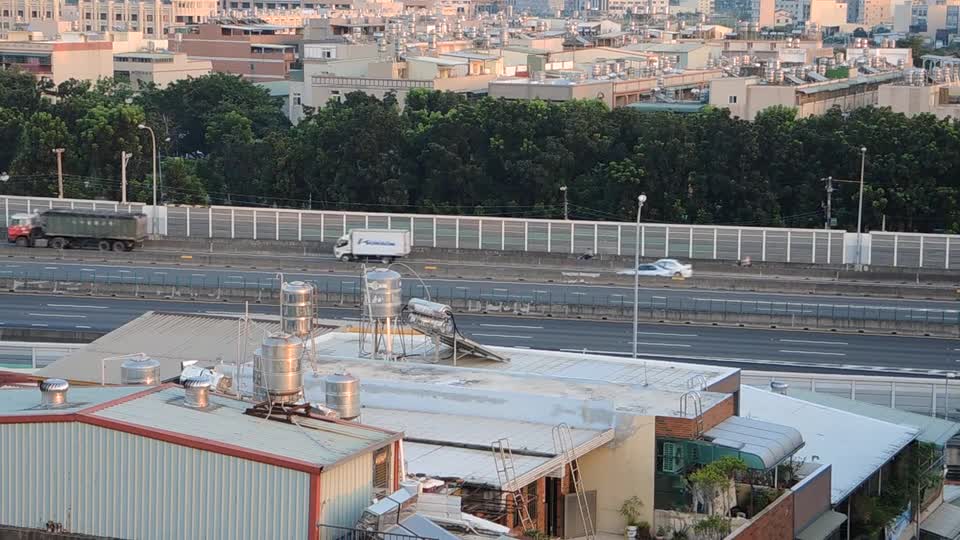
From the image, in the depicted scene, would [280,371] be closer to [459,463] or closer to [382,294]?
[459,463]

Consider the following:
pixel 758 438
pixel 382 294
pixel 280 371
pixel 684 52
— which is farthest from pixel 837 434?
pixel 684 52

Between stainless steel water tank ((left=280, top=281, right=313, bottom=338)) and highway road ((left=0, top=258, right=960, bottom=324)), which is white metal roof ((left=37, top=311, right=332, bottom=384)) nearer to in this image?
stainless steel water tank ((left=280, top=281, right=313, bottom=338))

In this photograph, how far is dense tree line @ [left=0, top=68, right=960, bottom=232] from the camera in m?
77.8

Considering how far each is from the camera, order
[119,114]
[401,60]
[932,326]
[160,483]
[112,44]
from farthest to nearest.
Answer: [112,44] < [401,60] < [119,114] < [932,326] < [160,483]

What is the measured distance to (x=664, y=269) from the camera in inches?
2398

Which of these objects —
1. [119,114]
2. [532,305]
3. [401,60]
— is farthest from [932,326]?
[401,60]

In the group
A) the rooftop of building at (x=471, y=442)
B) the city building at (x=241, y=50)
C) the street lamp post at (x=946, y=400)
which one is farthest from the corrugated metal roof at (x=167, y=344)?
the city building at (x=241, y=50)

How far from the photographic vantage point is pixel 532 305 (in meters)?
55.7

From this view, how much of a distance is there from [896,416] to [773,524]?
12006 mm

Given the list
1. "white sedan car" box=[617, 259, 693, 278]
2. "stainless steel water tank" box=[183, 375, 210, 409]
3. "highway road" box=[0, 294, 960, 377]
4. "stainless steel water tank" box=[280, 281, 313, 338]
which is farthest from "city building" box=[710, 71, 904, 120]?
"stainless steel water tank" box=[183, 375, 210, 409]

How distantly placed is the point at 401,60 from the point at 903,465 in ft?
285

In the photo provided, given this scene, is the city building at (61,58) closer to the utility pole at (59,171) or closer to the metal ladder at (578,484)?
the utility pole at (59,171)

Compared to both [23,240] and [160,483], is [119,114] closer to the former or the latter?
[23,240]

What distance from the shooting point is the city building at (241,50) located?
15050 centimetres
